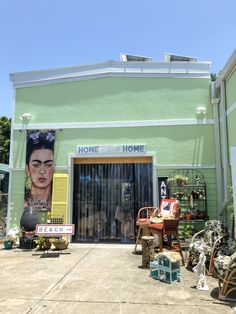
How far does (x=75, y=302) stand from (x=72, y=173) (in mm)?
5895

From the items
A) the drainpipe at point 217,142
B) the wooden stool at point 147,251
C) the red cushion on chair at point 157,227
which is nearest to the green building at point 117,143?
the drainpipe at point 217,142

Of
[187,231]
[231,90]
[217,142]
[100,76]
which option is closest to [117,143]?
[100,76]

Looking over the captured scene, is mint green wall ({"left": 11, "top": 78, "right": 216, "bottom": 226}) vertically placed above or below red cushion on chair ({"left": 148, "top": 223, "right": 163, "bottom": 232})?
above

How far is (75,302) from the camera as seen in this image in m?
4.68

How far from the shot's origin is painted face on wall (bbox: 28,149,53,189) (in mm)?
10234

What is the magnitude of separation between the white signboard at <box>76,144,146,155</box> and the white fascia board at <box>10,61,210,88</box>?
7.47ft

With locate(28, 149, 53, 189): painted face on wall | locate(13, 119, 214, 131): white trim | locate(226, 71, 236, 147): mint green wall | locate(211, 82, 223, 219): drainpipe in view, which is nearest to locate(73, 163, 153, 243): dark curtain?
locate(28, 149, 53, 189): painted face on wall

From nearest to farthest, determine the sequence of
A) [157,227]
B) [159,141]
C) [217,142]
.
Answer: [157,227], [217,142], [159,141]

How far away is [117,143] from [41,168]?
8.25ft

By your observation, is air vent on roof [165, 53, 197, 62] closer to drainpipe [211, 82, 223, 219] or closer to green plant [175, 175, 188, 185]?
drainpipe [211, 82, 223, 219]

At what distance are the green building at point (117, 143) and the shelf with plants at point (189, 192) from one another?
0.03m

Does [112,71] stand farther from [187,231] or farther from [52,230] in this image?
[187,231]

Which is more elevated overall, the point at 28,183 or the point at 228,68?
the point at 228,68

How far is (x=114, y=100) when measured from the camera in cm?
1034
